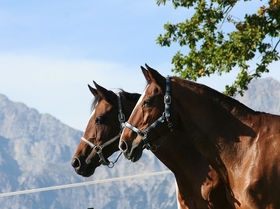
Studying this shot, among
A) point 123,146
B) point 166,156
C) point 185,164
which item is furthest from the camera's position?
point 166,156

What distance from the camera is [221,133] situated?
5922mm

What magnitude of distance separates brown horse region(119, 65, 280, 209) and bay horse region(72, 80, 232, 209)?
1.39 feet

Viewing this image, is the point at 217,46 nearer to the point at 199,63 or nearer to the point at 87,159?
the point at 199,63

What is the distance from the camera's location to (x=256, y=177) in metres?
5.52

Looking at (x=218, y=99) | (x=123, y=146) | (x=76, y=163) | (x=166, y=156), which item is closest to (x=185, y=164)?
(x=166, y=156)

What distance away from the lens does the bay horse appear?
22.8ft

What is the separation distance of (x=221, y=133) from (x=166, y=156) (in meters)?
1.82

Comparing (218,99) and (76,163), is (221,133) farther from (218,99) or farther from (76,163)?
(76,163)

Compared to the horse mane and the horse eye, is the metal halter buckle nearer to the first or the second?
the horse mane

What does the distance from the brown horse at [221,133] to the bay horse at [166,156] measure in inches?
16.7

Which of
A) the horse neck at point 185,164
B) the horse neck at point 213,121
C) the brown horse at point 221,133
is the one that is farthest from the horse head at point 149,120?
the horse neck at point 185,164

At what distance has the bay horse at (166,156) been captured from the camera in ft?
22.8

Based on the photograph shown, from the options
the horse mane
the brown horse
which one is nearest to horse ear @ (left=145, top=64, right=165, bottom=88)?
the brown horse

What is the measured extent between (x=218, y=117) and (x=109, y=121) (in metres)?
2.59
